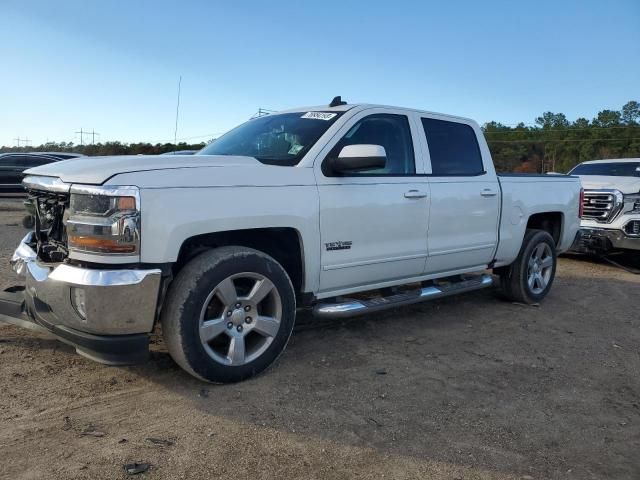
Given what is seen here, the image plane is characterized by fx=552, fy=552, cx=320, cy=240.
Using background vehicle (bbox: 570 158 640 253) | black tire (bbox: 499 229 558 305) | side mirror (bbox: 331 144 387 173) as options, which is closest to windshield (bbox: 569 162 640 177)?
background vehicle (bbox: 570 158 640 253)

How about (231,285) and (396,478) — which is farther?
(231,285)

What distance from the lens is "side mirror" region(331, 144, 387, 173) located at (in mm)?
3805

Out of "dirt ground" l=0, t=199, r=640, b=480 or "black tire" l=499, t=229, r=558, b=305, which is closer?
"dirt ground" l=0, t=199, r=640, b=480

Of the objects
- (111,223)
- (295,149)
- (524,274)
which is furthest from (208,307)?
(524,274)

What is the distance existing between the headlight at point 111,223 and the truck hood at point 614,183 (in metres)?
8.18

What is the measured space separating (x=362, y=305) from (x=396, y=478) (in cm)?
167

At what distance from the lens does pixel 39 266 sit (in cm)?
341

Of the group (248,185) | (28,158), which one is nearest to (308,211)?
(248,185)

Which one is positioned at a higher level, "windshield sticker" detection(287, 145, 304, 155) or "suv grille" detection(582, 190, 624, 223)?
"windshield sticker" detection(287, 145, 304, 155)

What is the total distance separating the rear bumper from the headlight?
24.1 feet

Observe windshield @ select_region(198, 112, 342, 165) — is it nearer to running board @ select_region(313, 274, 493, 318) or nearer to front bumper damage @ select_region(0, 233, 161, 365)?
running board @ select_region(313, 274, 493, 318)

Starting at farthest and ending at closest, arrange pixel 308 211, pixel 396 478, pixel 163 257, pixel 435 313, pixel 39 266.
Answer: pixel 435 313
pixel 308 211
pixel 39 266
pixel 163 257
pixel 396 478

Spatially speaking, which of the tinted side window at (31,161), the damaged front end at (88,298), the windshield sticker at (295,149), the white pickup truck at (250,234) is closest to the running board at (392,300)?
the white pickup truck at (250,234)

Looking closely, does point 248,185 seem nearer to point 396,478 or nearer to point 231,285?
point 231,285
